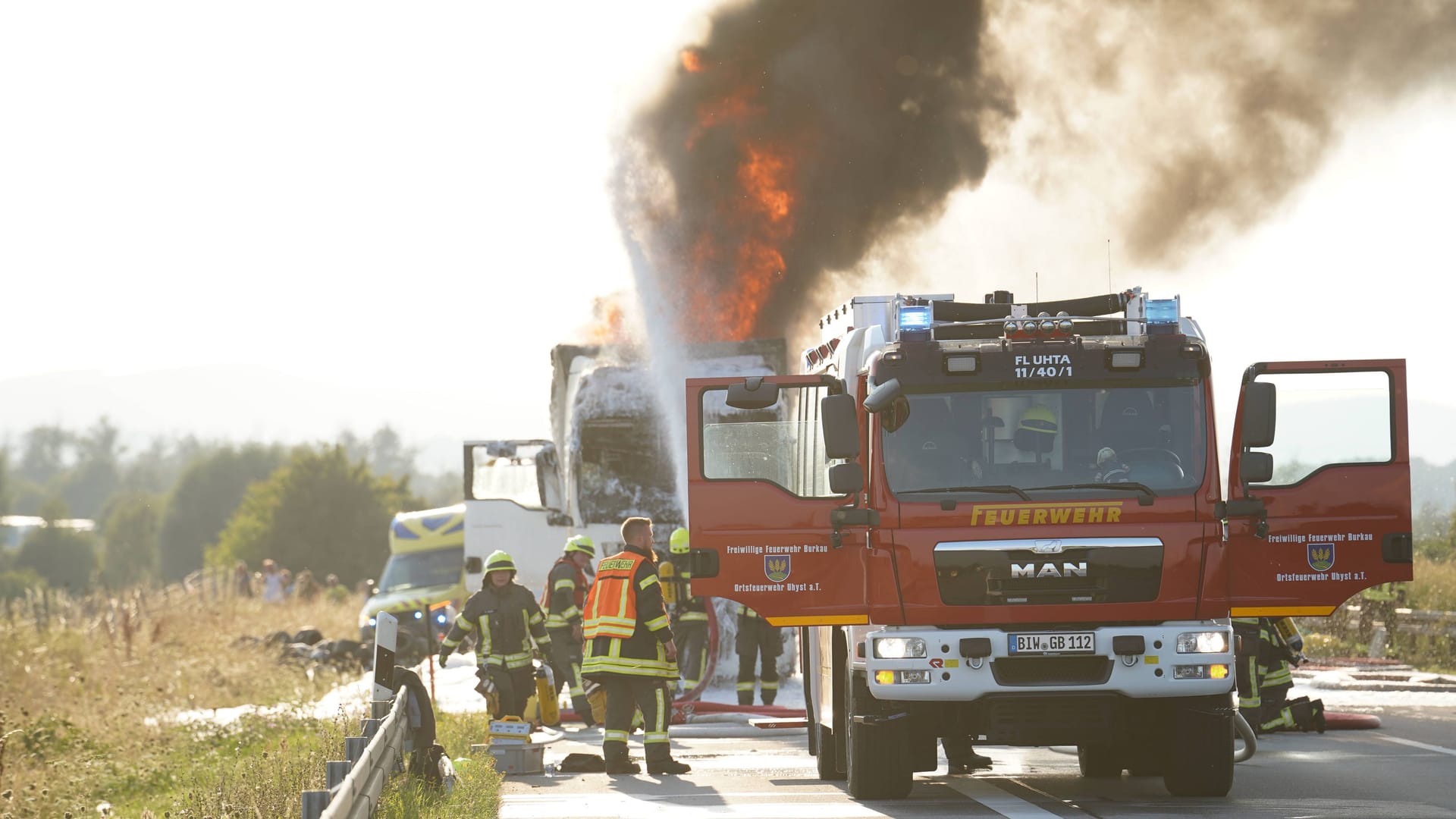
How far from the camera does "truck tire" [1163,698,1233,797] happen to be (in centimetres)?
1040

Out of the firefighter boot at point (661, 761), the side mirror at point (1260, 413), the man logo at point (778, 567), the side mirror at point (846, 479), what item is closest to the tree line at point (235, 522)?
the firefighter boot at point (661, 761)

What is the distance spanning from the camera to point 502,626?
15.4 meters

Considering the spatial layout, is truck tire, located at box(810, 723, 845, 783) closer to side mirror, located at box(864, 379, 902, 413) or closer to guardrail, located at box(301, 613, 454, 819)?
guardrail, located at box(301, 613, 454, 819)

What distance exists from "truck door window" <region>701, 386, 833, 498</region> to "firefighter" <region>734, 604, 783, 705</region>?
785 centimetres

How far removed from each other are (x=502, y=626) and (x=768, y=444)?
16.8 feet

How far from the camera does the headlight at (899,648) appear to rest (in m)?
10.1

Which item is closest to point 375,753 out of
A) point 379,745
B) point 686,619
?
point 379,745

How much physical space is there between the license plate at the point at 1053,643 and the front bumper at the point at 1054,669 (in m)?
0.02

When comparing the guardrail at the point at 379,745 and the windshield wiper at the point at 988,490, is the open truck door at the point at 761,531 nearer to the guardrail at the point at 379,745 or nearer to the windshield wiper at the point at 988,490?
the windshield wiper at the point at 988,490

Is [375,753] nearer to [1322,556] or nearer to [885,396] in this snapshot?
[885,396]

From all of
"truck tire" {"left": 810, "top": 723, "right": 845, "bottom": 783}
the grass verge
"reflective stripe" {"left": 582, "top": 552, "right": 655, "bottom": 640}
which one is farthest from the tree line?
"truck tire" {"left": 810, "top": 723, "right": 845, "bottom": 783}

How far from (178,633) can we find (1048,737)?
18.7 meters

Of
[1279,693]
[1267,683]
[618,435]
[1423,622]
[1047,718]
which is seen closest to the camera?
[1047,718]

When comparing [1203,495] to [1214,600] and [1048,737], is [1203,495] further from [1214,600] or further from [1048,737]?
[1048,737]
